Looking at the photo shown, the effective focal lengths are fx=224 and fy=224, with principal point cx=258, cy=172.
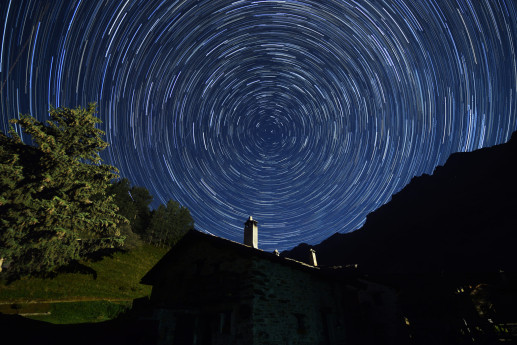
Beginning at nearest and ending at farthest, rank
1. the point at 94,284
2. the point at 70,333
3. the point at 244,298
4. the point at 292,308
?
the point at 244,298, the point at 292,308, the point at 70,333, the point at 94,284

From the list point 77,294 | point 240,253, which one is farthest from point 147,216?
point 240,253

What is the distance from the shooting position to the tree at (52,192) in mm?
14959

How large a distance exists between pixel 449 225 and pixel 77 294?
72002 mm

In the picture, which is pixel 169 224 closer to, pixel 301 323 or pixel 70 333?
pixel 70 333

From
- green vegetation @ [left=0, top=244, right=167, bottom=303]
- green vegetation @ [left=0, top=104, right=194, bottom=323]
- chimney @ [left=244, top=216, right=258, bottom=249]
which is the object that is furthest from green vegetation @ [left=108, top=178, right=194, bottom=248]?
chimney @ [left=244, top=216, right=258, bottom=249]

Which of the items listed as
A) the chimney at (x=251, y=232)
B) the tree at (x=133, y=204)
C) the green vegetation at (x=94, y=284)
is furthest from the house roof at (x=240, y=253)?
the tree at (x=133, y=204)

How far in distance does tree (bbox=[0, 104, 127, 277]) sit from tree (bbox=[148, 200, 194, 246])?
88.3 feet

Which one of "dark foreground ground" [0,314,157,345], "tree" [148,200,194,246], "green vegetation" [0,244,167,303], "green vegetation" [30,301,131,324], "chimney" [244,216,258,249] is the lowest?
"dark foreground ground" [0,314,157,345]

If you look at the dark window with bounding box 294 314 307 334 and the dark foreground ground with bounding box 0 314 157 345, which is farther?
the dark foreground ground with bounding box 0 314 157 345

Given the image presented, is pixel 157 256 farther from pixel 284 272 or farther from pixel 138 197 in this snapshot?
pixel 284 272

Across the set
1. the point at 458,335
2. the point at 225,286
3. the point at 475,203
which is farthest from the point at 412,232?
the point at 225,286

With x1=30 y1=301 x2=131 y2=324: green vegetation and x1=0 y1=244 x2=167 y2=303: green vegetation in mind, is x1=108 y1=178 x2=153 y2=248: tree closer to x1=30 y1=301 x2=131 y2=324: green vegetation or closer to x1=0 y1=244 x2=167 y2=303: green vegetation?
x1=0 y1=244 x2=167 y2=303: green vegetation

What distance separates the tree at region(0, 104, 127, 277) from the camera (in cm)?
1496

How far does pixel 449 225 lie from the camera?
54844mm
